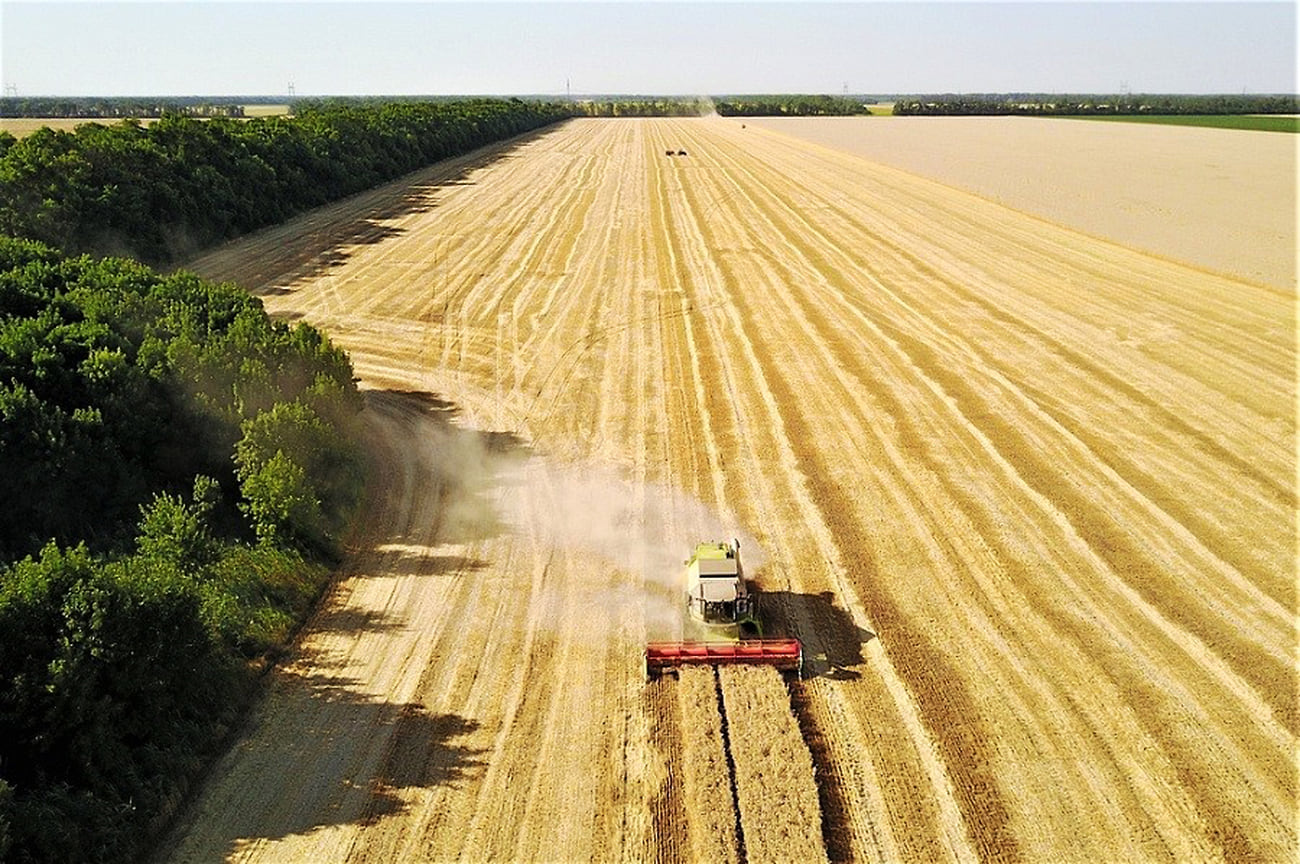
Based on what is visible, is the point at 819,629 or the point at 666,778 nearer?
the point at 666,778

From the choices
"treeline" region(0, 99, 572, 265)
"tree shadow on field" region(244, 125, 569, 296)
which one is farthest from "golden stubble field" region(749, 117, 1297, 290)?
"treeline" region(0, 99, 572, 265)

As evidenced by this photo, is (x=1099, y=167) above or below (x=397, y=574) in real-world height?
above

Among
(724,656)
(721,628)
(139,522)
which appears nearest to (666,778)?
(724,656)

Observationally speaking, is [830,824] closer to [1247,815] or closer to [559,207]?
[1247,815]

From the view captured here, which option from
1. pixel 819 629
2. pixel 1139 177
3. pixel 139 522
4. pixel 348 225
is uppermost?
pixel 1139 177

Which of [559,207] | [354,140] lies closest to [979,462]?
[559,207]

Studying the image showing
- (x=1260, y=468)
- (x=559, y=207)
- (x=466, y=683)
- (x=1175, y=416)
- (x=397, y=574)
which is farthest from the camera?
(x=559, y=207)

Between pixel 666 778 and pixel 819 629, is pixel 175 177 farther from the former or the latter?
pixel 666 778
